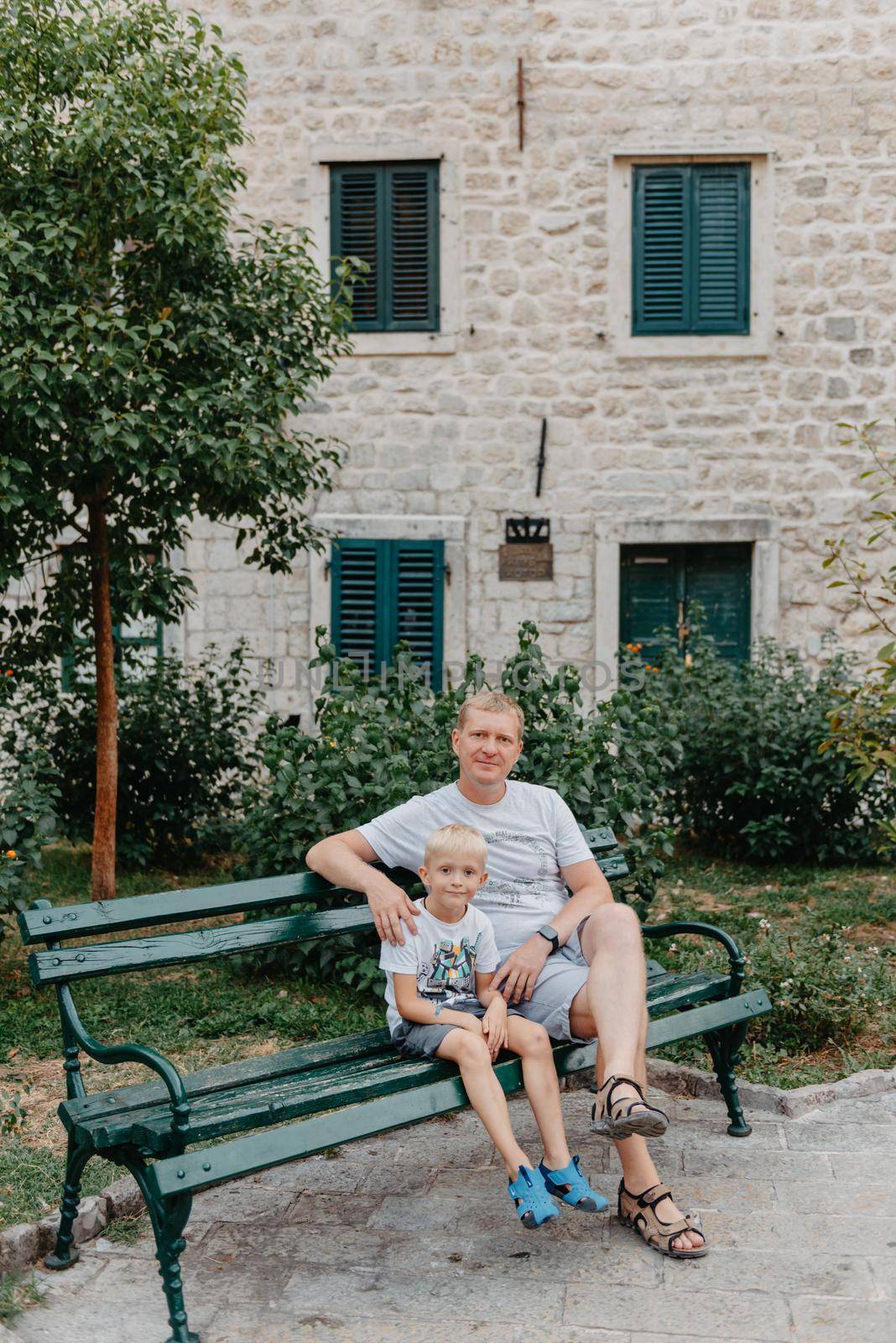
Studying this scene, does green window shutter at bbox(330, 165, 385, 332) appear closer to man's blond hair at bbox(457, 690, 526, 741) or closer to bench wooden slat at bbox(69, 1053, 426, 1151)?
man's blond hair at bbox(457, 690, 526, 741)

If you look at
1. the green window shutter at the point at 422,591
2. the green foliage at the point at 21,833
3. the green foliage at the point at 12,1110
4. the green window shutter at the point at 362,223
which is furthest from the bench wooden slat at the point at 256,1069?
the green window shutter at the point at 362,223

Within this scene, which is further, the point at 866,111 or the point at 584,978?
the point at 866,111

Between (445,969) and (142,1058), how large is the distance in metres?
0.84

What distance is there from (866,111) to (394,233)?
3486 millimetres

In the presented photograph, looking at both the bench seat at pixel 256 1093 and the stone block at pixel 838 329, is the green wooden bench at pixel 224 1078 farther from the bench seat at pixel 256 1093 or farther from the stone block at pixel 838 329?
the stone block at pixel 838 329

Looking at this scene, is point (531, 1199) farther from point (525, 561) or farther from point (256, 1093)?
point (525, 561)

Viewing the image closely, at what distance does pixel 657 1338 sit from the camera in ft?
9.32

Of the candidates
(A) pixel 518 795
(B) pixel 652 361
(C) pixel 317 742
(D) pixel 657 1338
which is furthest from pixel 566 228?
(D) pixel 657 1338

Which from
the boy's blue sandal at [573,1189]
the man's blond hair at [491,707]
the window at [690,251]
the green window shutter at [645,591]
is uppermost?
the window at [690,251]

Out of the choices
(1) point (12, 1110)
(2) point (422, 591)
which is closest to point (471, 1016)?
(1) point (12, 1110)

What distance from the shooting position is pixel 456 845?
3402 mm

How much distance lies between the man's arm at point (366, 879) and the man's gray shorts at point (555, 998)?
0.41 meters

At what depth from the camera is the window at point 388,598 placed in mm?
10000

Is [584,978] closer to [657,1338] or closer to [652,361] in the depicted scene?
[657,1338]
